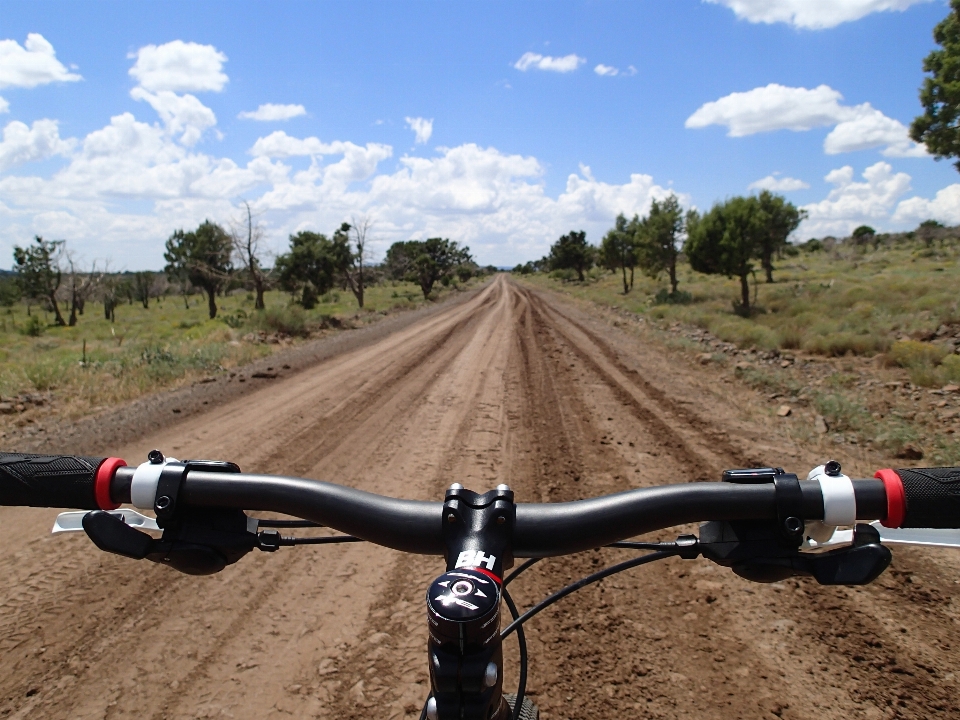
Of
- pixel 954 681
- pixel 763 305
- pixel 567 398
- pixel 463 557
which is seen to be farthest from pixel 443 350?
pixel 763 305

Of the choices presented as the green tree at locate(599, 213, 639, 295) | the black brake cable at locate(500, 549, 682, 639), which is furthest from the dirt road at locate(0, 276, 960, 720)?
the green tree at locate(599, 213, 639, 295)

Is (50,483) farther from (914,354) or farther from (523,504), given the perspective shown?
(914,354)

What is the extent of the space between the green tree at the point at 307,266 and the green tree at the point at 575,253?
54.9m

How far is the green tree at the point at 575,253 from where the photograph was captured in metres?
84.8

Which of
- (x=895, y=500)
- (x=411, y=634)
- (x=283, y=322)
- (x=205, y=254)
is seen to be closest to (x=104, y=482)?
(x=895, y=500)

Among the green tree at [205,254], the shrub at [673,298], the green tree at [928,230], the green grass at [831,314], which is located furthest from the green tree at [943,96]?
the green tree at [928,230]

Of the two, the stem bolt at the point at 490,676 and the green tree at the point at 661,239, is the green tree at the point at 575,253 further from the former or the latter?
the stem bolt at the point at 490,676

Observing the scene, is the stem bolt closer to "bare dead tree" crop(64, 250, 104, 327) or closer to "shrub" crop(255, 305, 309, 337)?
"shrub" crop(255, 305, 309, 337)

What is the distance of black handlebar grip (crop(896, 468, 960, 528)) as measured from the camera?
3.67ft

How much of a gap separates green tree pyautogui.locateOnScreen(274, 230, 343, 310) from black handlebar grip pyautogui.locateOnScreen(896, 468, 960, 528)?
97.7ft

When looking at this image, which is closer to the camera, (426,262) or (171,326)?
(171,326)

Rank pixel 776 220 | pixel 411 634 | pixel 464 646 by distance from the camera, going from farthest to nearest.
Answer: pixel 776 220, pixel 411 634, pixel 464 646

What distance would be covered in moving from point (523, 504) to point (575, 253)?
86511 millimetres

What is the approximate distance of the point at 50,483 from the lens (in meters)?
1.31
